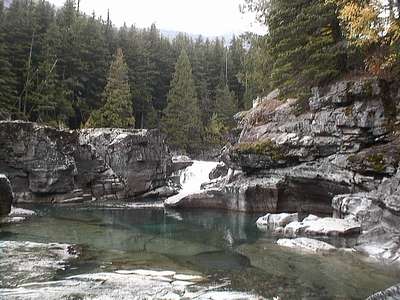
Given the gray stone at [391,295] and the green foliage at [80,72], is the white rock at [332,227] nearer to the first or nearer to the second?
the gray stone at [391,295]

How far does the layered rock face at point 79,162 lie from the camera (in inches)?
1251

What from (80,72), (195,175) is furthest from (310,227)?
(80,72)

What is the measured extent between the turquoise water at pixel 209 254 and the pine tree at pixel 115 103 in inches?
1008

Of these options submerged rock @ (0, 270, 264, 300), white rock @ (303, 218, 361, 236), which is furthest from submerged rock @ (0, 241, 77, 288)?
white rock @ (303, 218, 361, 236)

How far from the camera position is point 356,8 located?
53.5 feet

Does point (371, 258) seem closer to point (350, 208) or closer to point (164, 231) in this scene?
point (350, 208)

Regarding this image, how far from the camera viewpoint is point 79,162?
3453 centimetres

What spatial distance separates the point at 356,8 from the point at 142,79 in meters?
47.5

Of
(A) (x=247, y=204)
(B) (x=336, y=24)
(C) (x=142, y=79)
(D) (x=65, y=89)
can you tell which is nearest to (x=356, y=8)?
(B) (x=336, y=24)

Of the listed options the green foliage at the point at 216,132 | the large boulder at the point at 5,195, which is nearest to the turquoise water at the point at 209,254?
the large boulder at the point at 5,195

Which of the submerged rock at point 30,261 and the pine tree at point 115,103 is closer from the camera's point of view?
the submerged rock at point 30,261

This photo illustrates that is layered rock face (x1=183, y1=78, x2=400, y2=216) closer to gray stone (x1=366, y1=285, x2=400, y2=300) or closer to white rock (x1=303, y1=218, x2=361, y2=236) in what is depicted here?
white rock (x1=303, y1=218, x2=361, y2=236)

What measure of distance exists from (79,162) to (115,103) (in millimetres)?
18744

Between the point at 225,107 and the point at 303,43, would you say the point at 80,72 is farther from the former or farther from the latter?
the point at 303,43
